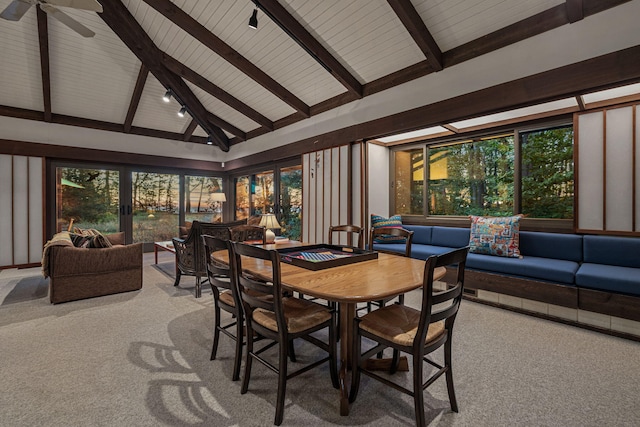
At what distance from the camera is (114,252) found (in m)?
3.70

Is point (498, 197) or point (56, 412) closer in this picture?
point (56, 412)

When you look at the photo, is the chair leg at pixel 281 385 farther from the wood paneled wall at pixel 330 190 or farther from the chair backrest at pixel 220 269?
the wood paneled wall at pixel 330 190

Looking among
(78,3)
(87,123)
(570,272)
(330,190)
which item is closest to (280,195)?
(330,190)

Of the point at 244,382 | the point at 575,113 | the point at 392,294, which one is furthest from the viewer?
the point at 575,113

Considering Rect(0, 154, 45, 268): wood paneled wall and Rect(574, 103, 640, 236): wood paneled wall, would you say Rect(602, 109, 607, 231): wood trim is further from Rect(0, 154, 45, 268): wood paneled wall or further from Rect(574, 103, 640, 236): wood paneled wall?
Rect(0, 154, 45, 268): wood paneled wall

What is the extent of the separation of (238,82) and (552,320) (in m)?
5.42

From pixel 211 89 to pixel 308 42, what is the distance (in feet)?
8.38

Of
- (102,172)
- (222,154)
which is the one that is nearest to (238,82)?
(222,154)

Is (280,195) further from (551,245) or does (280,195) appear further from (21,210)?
(551,245)

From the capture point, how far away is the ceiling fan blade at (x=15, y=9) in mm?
2826

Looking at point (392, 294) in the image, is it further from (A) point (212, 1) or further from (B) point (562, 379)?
(A) point (212, 1)

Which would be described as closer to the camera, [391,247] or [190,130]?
[391,247]

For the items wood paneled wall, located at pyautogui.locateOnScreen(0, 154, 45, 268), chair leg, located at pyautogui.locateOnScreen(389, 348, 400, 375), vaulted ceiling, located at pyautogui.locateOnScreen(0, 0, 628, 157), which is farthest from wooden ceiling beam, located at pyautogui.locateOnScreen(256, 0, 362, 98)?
wood paneled wall, located at pyautogui.locateOnScreen(0, 154, 45, 268)

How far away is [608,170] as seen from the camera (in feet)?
10.4
